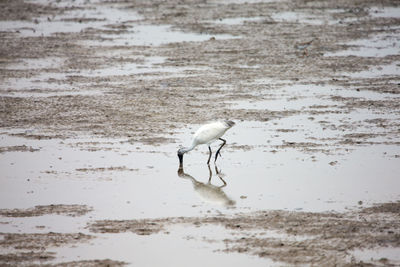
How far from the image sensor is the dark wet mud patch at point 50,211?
9.66 meters

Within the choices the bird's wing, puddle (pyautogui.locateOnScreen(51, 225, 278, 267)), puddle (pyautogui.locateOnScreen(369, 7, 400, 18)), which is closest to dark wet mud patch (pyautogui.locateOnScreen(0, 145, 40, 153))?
the bird's wing

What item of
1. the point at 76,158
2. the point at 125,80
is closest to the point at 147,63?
the point at 125,80

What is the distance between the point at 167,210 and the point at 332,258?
8.90ft

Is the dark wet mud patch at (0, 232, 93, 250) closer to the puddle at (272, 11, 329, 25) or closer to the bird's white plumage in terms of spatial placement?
the bird's white plumage

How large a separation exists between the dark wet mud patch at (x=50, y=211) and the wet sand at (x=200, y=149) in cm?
4

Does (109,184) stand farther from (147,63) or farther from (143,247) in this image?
(147,63)

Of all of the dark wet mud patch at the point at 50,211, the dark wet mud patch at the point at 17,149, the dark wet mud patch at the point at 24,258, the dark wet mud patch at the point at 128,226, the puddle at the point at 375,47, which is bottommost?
the dark wet mud patch at the point at 24,258

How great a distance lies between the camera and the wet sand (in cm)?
860

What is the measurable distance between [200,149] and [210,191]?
2553mm

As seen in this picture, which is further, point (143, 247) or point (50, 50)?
point (50, 50)

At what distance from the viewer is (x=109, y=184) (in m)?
10.9

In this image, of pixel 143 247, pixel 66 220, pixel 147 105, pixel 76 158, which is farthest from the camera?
pixel 147 105

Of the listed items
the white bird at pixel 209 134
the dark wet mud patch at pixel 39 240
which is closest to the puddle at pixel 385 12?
the white bird at pixel 209 134

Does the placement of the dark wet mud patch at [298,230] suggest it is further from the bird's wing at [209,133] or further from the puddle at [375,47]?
the puddle at [375,47]
